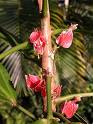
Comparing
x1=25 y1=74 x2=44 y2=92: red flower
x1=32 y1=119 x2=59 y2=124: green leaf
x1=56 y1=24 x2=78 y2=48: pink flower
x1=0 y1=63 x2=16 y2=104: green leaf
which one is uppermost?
x1=56 y1=24 x2=78 y2=48: pink flower

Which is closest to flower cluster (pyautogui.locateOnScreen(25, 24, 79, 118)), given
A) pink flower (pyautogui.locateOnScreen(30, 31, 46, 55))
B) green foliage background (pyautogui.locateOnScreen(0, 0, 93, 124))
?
pink flower (pyautogui.locateOnScreen(30, 31, 46, 55))

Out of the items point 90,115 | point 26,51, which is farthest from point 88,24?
point 26,51

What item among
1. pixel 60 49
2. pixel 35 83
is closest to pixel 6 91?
pixel 35 83

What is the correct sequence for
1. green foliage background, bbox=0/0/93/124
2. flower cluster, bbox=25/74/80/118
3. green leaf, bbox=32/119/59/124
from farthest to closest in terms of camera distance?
green foliage background, bbox=0/0/93/124 → flower cluster, bbox=25/74/80/118 → green leaf, bbox=32/119/59/124

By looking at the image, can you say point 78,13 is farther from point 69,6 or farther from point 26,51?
point 26,51

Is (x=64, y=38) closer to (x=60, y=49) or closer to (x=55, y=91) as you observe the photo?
(x=55, y=91)

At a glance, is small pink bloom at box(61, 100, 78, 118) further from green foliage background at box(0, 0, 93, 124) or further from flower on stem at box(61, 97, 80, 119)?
green foliage background at box(0, 0, 93, 124)

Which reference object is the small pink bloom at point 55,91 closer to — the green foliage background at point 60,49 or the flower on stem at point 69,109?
the flower on stem at point 69,109

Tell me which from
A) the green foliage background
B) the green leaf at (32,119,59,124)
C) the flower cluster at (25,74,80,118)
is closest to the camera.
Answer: the green leaf at (32,119,59,124)
